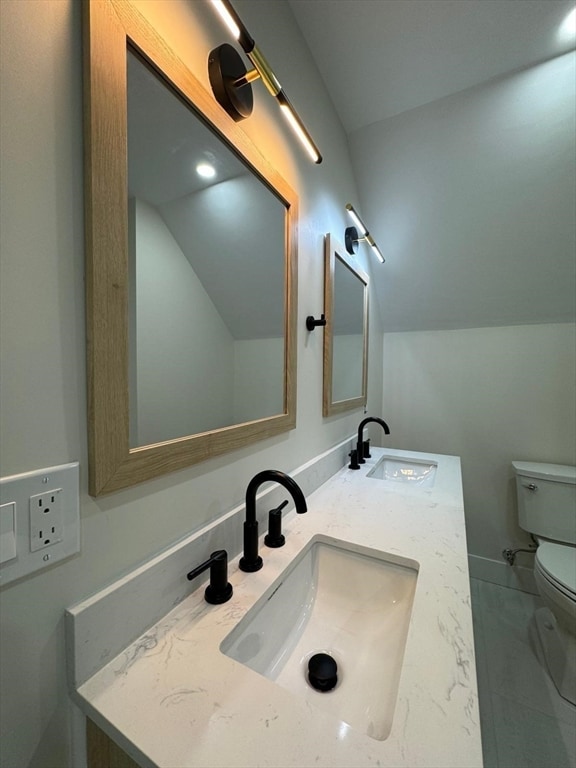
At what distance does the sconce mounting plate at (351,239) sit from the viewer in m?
1.43

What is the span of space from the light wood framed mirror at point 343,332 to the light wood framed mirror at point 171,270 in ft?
0.92

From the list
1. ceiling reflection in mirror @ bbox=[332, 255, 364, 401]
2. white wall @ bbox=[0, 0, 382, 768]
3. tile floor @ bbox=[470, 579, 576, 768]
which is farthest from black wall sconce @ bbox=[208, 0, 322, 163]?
tile floor @ bbox=[470, 579, 576, 768]

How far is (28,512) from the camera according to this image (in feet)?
1.25

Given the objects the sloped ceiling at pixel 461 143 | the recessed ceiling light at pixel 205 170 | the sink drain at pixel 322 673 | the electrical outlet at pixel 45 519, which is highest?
the sloped ceiling at pixel 461 143

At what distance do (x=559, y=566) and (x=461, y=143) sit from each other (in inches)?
76.6

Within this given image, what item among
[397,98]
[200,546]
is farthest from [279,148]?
[200,546]

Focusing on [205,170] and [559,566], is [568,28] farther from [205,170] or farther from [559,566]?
[559,566]

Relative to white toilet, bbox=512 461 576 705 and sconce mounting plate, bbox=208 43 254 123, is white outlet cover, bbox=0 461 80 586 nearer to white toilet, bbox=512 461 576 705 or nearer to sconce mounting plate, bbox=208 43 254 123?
sconce mounting plate, bbox=208 43 254 123

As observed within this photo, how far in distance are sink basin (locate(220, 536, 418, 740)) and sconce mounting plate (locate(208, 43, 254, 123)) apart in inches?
41.4

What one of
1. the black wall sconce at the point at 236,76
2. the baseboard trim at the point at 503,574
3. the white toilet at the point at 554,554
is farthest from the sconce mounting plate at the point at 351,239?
the baseboard trim at the point at 503,574

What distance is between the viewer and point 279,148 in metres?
0.90

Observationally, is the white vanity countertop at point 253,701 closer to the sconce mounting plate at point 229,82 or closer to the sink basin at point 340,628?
the sink basin at point 340,628

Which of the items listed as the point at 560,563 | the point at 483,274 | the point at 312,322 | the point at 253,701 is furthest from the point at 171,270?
the point at 560,563

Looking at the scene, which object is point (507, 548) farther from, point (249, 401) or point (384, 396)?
point (249, 401)
